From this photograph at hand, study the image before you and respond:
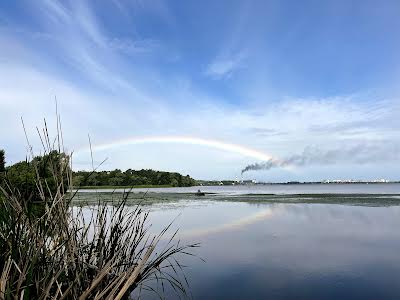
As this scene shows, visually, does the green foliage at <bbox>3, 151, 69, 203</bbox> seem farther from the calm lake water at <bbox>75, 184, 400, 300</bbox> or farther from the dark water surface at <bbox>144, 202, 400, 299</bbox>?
the dark water surface at <bbox>144, 202, 400, 299</bbox>

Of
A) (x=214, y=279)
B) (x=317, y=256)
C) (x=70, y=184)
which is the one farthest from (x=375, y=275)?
(x=70, y=184)

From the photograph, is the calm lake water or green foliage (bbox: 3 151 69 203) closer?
green foliage (bbox: 3 151 69 203)

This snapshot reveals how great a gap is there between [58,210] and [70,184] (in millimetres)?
496

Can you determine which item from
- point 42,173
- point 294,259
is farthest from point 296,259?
point 42,173

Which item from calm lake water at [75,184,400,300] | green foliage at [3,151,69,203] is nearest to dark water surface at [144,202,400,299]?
calm lake water at [75,184,400,300]

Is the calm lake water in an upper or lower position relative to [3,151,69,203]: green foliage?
lower

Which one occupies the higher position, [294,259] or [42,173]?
[42,173]

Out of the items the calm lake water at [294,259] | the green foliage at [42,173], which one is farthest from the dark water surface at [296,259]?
the green foliage at [42,173]

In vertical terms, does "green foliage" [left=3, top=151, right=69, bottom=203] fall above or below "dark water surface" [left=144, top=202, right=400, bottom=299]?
above

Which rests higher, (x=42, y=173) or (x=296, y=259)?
(x=42, y=173)

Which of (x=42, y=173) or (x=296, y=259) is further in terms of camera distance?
(x=296, y=259)

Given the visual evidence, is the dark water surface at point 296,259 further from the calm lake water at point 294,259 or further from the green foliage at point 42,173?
the green foliage at point 42,173

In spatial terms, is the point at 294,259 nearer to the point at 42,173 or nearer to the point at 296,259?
the point at 296,259

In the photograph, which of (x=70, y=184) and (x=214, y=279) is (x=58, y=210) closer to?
(x=70, y=184)
